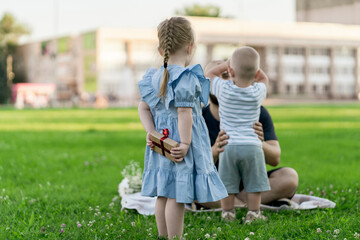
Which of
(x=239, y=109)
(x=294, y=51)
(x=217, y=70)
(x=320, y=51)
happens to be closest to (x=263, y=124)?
(x=239, y=109)

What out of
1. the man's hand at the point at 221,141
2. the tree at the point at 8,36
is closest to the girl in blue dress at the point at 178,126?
the man's hand at the point at 221,141

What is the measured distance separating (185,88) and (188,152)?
420 mm

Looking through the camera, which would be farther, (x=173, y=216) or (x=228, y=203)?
(x=228, y=203)

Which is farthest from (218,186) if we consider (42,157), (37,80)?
(37,80)

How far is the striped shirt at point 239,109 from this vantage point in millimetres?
4156

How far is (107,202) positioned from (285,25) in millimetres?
61797

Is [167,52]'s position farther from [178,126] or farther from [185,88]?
[178,126]

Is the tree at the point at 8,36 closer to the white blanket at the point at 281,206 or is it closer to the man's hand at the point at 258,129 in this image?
the white blanket at the point at 281,206

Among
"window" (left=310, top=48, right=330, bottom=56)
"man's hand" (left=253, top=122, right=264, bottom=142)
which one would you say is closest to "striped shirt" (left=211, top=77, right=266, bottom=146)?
"man's hand" (left=253, top=122, right=264, bottom=142)

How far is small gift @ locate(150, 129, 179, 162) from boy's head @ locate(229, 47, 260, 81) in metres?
0.94

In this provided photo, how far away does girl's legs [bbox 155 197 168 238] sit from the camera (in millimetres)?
3631

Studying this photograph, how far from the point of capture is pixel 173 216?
3512mm

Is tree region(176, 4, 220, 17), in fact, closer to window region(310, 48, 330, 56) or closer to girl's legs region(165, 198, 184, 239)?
window region(310, 48, 330, 56)

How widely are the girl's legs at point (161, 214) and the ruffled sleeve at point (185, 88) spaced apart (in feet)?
2.15
